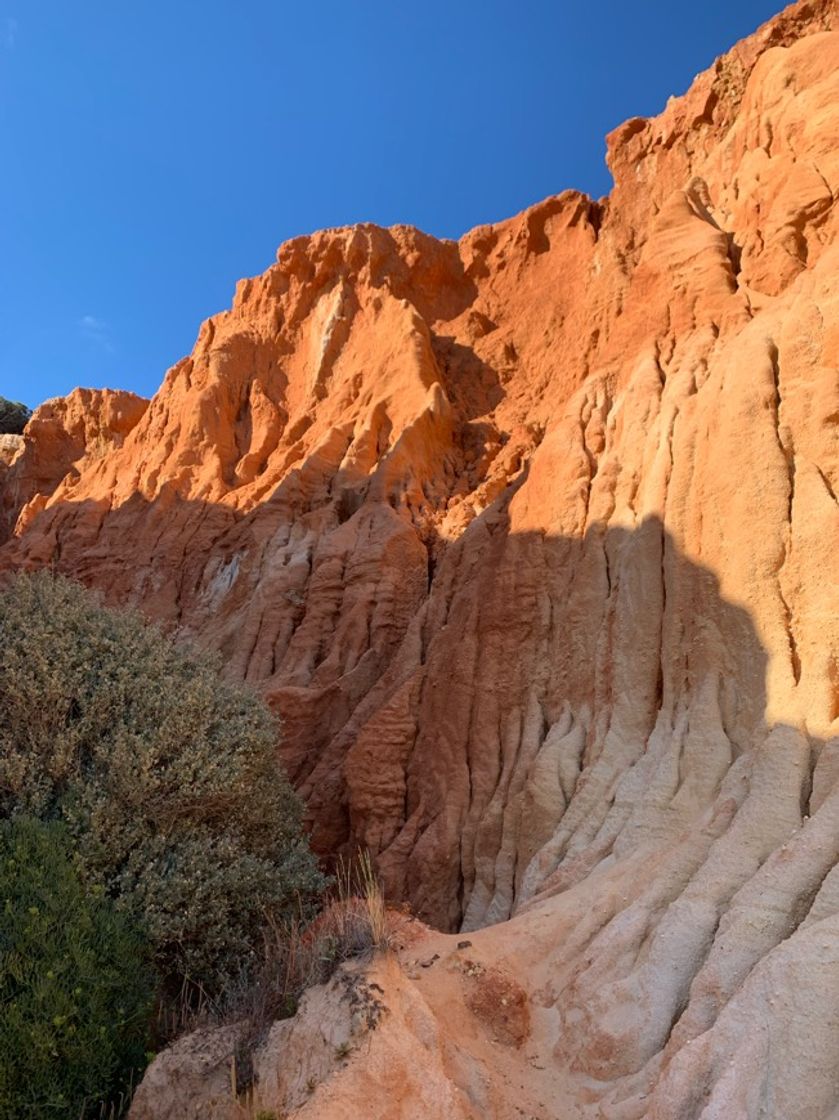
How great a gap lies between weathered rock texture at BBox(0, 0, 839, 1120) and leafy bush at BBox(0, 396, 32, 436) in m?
29.2

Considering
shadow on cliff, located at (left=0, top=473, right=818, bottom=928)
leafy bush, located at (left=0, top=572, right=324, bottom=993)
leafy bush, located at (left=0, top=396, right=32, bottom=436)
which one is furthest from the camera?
leafy bush, located at (left=0, top=396, right=32, bottom=436)

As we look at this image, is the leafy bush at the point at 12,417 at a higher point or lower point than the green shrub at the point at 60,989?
higher

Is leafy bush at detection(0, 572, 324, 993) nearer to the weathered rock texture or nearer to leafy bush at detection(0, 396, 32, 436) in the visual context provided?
the weathered rock texture

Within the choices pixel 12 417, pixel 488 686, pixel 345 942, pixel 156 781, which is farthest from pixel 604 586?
pixel 12 417

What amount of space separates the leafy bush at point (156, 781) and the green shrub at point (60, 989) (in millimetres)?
648

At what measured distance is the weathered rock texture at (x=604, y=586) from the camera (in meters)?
6.95

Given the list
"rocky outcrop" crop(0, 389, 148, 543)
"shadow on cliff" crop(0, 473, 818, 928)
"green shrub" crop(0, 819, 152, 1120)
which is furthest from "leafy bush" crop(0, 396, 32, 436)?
"green shrub" crop(0, 819, 152, 1120)

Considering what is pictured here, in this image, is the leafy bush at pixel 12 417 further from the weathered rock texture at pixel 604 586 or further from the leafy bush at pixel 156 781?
the leafy bush at pixel 156 781

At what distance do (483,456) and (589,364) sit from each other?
6642mm

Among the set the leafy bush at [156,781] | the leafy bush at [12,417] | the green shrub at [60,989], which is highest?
the leafy bush at [12,417]

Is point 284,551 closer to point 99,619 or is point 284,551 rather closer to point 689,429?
point 99,619

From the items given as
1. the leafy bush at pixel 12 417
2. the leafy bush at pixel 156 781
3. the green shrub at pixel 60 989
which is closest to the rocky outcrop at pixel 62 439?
the leafy bush at pixel 12 417

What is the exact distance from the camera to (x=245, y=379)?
3250 centimetres

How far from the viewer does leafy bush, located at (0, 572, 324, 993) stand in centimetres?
916
